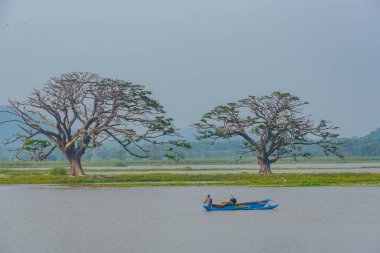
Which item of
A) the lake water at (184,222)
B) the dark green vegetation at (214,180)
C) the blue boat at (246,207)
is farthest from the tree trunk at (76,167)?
the blue boat at (246,207)

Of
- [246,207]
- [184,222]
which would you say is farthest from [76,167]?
[184,222]

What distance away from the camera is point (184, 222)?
43.2 meters

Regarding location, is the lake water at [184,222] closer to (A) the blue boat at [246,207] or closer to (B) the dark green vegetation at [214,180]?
(A) the blue boat at [246,207]

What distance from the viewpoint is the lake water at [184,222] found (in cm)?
3450

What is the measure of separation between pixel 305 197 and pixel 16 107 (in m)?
34.4

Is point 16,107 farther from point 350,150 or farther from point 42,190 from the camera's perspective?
point 350,150

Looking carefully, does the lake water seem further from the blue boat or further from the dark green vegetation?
the dark green vegetation

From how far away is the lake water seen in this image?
34.5m

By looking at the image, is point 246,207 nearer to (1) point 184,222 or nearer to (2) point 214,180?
(1) point 184,222

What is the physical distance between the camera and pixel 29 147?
77938mm

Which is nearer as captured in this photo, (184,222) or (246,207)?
(184,222)

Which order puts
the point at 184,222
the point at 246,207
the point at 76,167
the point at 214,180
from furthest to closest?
the point at 76,167
the point at 214,180
the point at 246,207
the point at 184,222

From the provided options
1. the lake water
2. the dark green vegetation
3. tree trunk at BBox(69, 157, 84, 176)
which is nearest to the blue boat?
the lake water

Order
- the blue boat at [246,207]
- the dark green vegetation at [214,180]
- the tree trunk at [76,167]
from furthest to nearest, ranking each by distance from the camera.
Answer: the tree trunk at [76,167] → the dark green vegetation at [214,180] → the blue boat at [246,207]
